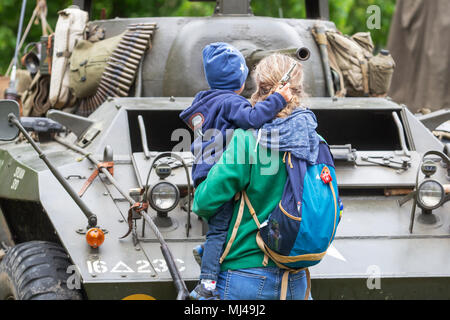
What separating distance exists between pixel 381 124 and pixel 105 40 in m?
2.53

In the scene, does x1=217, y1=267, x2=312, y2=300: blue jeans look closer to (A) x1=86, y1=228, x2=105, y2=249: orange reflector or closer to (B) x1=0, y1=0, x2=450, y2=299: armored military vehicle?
(B) x1=0, y1=0, x2=450, y2=299: armored military vehicle

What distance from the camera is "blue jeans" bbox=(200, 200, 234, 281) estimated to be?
348 centimetres

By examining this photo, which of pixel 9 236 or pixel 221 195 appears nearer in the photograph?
pixel 221 195

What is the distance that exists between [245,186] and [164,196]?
1023 mm

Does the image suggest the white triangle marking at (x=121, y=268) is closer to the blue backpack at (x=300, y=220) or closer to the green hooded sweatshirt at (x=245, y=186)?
the green hooded sweatshirt at (x=245, y=186)

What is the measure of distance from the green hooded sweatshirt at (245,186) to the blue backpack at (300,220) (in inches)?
2.1

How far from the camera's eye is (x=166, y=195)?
440 centimetres

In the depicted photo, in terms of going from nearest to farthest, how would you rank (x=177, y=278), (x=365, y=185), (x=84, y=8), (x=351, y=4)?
(x=177, y=278) < (x=365, y=185) < (x=84, y=8) < (x=351, y=4)

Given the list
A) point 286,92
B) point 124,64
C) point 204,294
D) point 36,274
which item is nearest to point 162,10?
point 124,64

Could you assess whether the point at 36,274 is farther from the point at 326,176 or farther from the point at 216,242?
the point at 326,176

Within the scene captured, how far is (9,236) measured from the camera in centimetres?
591

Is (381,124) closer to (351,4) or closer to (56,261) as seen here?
(56,261)

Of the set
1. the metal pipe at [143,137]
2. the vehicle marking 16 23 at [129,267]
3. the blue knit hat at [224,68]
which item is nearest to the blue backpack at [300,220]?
the blue knit hat at [224,68]

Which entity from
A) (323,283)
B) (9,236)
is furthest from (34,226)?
(323,283)
